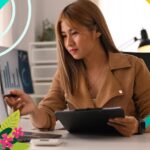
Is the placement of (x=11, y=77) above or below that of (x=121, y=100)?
above

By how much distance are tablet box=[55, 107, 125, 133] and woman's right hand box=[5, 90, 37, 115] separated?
17cm

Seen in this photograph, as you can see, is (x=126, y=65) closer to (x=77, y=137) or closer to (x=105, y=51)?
(x=105, y=51)

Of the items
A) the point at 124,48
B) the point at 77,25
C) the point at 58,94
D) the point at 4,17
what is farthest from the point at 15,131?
the point at 124,48

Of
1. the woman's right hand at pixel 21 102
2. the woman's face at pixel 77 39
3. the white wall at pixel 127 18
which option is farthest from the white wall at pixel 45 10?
the woman's right hand at pixel 21 102

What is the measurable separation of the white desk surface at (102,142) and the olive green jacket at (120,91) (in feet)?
0.70

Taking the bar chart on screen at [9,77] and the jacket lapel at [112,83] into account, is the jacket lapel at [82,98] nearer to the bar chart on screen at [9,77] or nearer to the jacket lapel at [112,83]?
the jacket lapel at [112,83]

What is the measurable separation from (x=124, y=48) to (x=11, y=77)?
2010 mm

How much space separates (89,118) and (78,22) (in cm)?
42

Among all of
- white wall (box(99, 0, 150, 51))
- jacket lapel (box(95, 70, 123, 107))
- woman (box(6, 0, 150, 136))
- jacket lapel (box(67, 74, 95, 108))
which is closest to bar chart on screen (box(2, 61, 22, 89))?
woman (box(6, 0, 150, 136))

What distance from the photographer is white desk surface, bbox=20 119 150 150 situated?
82 cm

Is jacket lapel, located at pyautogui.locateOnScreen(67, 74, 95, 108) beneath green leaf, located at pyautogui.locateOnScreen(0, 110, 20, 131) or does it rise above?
beneath

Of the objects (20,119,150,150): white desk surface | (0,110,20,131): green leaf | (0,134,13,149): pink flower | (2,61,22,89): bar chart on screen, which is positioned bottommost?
(20,119,150,150): white desk surface

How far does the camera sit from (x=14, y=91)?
40.6 inches

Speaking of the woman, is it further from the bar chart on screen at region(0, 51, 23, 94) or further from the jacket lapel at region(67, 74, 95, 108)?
the bar chart on screen at region(0, 51, 23, 94)
